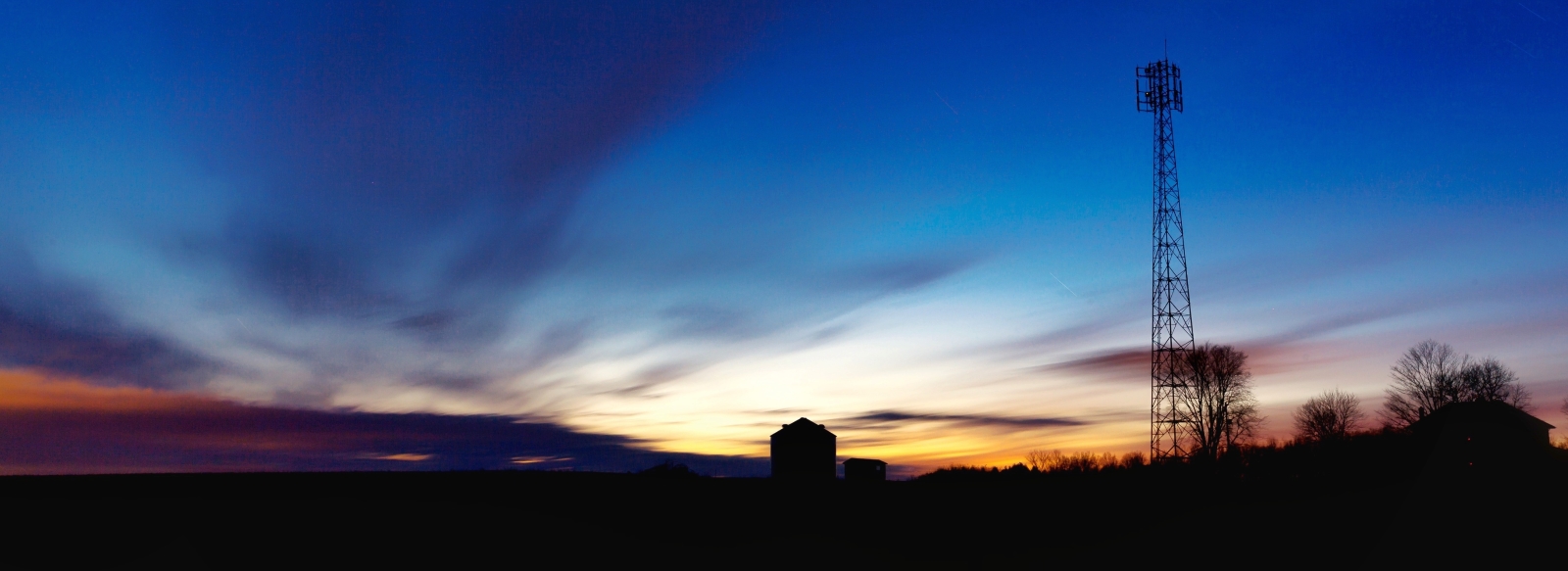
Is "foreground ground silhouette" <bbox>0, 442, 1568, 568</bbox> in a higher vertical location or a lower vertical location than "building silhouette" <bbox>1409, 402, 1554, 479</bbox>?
lower

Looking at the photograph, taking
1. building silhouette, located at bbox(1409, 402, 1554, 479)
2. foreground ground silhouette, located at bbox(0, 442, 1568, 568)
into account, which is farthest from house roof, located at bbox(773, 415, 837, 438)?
building silhouette, located at bbox(1409, 402, 1554, 479)

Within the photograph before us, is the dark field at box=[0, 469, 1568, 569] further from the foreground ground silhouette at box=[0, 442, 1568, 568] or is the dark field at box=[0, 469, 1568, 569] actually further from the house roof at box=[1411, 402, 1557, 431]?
the house roof at box=[1411, 402, 1557, 431]

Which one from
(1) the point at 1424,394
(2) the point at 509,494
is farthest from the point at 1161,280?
(1) the point at 1424,394

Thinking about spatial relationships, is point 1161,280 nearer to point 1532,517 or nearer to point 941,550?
point 1532,517

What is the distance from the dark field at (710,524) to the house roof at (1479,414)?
185ft

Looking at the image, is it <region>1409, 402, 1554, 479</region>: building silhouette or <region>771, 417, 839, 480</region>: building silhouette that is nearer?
<region>771, 417, 839, 480</region>: building silhouette

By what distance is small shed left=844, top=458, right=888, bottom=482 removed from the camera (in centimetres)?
7619

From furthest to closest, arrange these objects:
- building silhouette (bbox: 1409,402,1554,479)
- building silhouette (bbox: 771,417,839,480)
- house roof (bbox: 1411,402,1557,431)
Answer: house roof (bbox: 1411,402,1557,431)
building silhouette (bbox: 1409,402,1554,479)
building silhouette (bbox: 771,417,839,480)

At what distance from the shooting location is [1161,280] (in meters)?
57.6

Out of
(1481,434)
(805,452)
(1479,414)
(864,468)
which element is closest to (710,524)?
(805,452)

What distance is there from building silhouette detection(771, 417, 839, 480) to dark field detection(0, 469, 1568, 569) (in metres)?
22.9

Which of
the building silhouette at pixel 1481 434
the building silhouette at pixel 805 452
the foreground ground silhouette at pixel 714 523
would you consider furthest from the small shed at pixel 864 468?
the building silhouette at pixel 1481 434

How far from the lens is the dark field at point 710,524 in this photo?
31375 millimetres

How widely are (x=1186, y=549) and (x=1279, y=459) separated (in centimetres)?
6330
